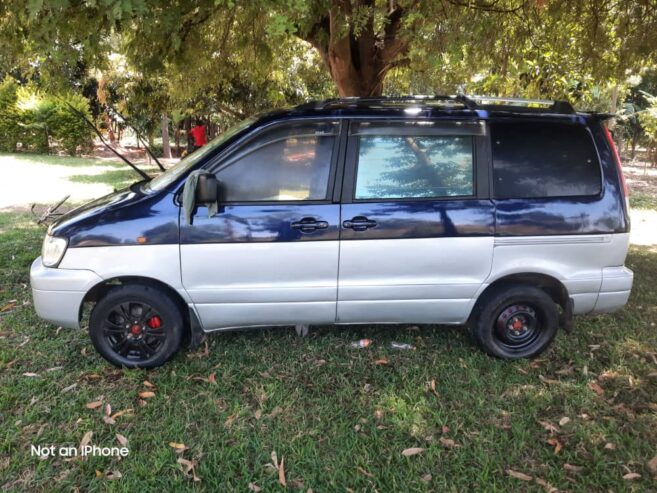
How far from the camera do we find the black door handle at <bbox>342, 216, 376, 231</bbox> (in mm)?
3549

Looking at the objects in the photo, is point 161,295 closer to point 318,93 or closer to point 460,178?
point 460,178

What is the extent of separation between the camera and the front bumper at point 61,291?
3516mm

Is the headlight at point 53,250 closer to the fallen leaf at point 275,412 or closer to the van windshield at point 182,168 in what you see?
the van windshield at point 182,168

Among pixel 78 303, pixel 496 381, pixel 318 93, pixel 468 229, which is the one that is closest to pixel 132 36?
pixel 78 303

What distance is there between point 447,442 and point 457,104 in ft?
8.30

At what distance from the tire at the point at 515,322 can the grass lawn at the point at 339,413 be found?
15 centimetres

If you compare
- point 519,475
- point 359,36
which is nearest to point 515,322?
point 519,475

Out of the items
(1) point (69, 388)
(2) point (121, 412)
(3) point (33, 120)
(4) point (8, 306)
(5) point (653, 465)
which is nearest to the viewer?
(5) point (653, 465)

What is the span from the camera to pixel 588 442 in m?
3.03

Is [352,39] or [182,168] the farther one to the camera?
[352,39]

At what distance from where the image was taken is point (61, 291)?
11.6 ft

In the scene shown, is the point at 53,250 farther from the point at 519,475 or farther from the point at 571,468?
the point at 571,468

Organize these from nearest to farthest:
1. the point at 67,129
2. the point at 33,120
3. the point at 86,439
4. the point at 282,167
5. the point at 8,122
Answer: the point at 86,439, the point at 282,167, the point at 8,122, the point at 33,120, the point at 67,129

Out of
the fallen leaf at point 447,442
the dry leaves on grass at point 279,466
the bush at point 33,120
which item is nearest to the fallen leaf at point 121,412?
the dry leaves on grass at point 279,466
